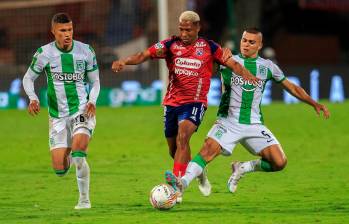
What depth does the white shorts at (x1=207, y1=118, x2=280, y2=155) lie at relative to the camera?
12305 mm

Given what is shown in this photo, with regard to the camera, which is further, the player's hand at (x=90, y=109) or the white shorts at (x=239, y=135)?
the white shorts at (x=239, y=135)

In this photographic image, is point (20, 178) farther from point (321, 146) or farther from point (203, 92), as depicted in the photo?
point (321, 146)

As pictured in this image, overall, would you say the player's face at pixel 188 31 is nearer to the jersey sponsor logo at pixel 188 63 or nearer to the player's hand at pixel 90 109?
the jersey sponsor logo at pixel 188 63

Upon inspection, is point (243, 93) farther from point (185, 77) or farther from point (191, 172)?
point (191, 172)

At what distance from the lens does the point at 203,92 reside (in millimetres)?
12852

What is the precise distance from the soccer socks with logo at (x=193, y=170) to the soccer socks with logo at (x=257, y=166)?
1.05 metres

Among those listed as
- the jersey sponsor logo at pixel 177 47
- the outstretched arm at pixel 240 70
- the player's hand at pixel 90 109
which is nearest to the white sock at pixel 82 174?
the player's hand at pixel 90 109

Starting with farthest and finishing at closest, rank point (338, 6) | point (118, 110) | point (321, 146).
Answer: point (338, 6)
point (118, 110)
point (321, 146)

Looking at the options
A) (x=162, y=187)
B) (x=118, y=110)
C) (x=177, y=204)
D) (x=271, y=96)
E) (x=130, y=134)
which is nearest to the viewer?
(x=162, y=187)

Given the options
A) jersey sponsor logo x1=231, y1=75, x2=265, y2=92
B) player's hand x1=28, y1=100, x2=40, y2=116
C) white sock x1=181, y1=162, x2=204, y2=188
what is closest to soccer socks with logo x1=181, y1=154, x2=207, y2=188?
white sock x1=181, y1=162, x2=204, y2=188

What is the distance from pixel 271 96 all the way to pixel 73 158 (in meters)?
19.7

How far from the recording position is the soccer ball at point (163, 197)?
449 inches

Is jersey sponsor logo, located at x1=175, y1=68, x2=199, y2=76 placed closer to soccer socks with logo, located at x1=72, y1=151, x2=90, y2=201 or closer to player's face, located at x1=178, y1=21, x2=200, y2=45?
player's face, located at x1=178, y1=21, x2=200, y2=45

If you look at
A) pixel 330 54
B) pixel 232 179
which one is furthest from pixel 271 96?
pixel 232 179
